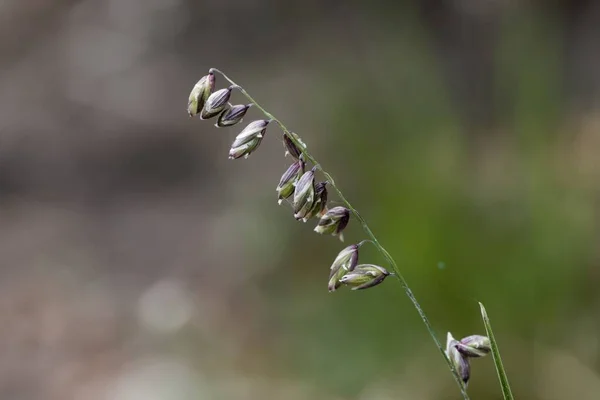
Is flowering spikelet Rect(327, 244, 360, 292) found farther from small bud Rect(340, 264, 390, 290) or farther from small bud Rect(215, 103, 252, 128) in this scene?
small bud Rect(215, 103, 252, 128)

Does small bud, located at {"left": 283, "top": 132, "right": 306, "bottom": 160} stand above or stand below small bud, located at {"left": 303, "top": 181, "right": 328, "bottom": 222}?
above

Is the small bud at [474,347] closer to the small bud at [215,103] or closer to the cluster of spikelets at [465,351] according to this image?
the cluster of spikelets at [465,351]

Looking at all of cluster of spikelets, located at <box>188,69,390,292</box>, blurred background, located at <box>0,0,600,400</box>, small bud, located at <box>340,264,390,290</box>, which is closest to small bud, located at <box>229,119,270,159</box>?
cluster of spikelets, located at <box>188,69,390,292</box>

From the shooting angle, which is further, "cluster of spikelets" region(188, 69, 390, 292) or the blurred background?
the blurred background

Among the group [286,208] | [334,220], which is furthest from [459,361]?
[286,208]

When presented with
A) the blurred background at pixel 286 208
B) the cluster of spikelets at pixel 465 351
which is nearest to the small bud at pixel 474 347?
the cluster of spikelets at pixel 465 351

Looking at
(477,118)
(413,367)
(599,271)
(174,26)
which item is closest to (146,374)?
(413,367)
